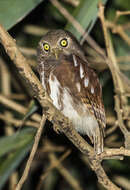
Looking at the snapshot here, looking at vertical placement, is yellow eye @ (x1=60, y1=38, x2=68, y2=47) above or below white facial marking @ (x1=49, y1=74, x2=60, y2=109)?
above

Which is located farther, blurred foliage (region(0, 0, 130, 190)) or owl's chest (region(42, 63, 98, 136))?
blurred foliage (region(0, 0, 130, 190))

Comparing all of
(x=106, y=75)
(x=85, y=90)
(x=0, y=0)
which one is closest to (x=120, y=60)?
(x=106, y=75)

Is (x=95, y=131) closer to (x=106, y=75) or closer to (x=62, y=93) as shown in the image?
(x=62, y=93)

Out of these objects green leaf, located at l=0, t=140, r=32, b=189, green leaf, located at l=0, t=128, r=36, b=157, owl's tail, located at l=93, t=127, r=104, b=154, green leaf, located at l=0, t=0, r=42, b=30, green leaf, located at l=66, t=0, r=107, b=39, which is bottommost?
owl's tail, located at l=93, t=127, r=104, b=154

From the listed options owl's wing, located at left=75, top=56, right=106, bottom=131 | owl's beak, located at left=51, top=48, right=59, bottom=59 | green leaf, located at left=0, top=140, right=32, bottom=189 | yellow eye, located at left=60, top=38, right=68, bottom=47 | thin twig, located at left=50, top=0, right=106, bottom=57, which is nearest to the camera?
thin twig, located at left=50, top=0, right=106, bottom=57

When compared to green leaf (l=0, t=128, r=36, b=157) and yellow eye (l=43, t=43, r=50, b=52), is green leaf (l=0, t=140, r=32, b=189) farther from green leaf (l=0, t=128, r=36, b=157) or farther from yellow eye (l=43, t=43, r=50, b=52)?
yellow eye (l=43, t=43, r=50, b=52)

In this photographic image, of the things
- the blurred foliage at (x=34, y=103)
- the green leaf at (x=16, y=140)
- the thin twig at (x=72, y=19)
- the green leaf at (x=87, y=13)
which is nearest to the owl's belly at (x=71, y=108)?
the blurred foliage at (x=34, y=103)

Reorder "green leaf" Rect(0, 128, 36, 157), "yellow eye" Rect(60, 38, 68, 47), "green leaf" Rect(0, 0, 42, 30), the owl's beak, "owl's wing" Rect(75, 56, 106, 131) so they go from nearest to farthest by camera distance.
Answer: "green leaf" Rect(0, 0, 42, 30) → "owl's wing" Rect(75, 56, 106, 131) → "green leaf" Rect(0, 128, 36, 157) → the owl's beak → "yellow eye" Rect(60, 38, 68, 47)

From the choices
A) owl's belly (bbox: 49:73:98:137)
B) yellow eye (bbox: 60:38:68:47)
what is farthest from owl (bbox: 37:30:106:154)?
yellow eye (bbox: 60:38:68:47)
